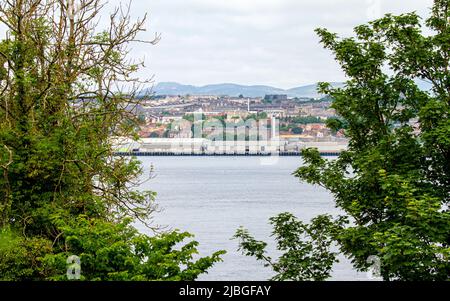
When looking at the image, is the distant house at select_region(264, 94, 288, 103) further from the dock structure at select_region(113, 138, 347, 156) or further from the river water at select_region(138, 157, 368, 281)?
the river water at select_region(138, 157, 368, 281)

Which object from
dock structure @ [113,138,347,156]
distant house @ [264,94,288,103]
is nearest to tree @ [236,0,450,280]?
dock structure @ [113,138,347,156]

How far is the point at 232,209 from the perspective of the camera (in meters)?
58.7

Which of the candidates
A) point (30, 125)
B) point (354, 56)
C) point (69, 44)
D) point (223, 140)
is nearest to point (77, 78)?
point (69, 44)

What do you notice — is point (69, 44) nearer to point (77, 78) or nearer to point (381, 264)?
point (77, 78)

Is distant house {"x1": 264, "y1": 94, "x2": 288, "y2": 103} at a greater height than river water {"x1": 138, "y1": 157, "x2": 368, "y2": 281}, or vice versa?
distant house {"x1": 264, "y1": 94, "x2": 288, "y2": 103}

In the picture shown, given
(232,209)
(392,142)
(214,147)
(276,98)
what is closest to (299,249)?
(392,142)

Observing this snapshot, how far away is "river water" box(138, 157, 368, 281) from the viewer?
3263 centimetres

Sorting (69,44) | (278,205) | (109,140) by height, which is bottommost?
(278,205)

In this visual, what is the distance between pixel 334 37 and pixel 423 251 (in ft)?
24.8

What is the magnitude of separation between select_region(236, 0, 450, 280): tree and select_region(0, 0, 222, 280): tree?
4.50 meters

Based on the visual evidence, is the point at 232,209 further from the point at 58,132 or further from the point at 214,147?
the point at 214,147

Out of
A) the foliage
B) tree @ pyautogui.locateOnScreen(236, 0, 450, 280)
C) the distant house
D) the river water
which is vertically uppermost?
the distant house

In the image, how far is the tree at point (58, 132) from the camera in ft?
41.0

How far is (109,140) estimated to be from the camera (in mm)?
14945
